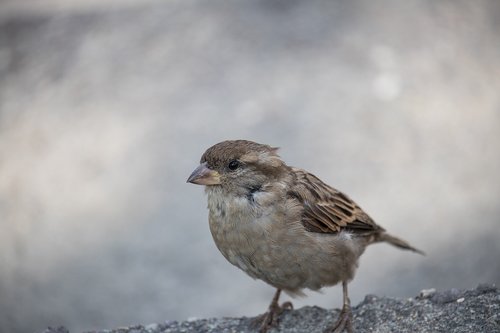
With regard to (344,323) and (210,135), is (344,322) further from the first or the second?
(210,135)

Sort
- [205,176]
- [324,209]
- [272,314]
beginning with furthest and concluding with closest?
[272,314] < [324,209] < [205,176]

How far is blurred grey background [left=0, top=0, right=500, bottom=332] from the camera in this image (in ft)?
31.9

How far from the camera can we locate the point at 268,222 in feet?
19.7

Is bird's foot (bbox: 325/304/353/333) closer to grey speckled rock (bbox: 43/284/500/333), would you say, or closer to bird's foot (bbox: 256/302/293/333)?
grey speckled rock (bbox: 43/284/500/333)

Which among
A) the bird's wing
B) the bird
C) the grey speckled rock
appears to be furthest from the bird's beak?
the grey speckled rock

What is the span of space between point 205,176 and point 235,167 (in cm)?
22

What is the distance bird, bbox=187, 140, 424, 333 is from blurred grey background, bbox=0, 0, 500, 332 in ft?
10.7

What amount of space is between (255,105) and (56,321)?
3.41 metres

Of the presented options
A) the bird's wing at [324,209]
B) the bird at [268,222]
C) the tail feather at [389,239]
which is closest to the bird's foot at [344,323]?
the bird at [268,222]

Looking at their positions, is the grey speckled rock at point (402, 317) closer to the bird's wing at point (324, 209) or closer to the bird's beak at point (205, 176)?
the bird's wing at point (324, 209)

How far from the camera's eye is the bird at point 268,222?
597 centimetres

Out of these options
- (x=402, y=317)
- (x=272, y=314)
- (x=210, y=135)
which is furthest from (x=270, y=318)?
(x=210, y=135)

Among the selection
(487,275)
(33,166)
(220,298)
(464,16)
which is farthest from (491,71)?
(33,166)

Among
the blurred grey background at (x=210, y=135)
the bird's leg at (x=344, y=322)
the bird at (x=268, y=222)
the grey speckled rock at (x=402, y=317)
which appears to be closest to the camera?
the grey speckled rock at (x=402, y=317)
